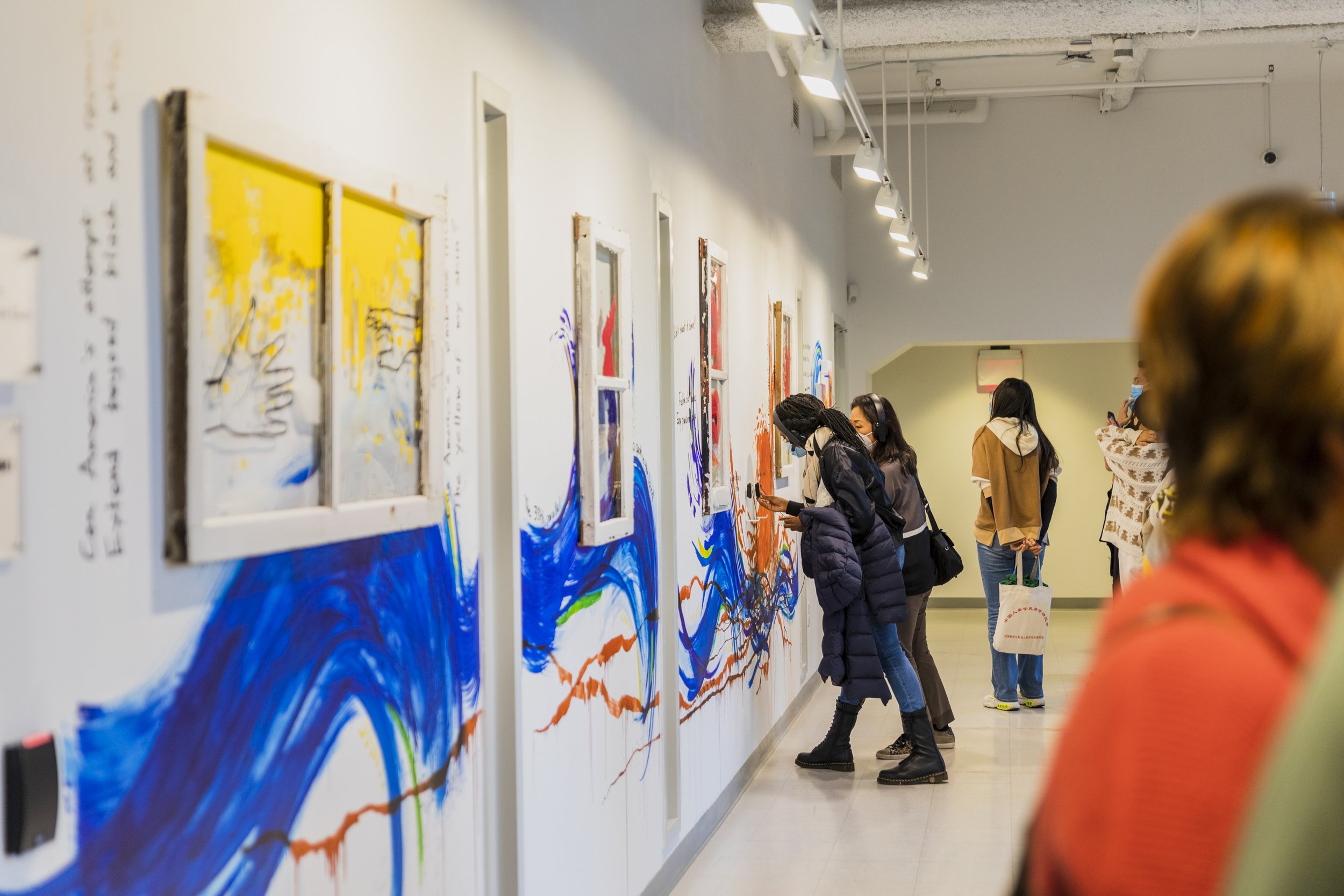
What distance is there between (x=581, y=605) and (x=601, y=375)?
62 centimetres

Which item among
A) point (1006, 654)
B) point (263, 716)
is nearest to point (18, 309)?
point (263, 716)

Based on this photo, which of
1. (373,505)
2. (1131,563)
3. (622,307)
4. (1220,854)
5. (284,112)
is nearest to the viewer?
(1220,854)

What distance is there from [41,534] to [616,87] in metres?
2.51

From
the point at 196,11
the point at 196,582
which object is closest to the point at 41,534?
the point at 196,582

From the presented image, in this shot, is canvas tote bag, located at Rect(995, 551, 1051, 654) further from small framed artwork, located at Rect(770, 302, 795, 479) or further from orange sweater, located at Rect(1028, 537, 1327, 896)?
orange sweater, located at Rect(1028, 537, 1327, 896)

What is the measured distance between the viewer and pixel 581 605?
3115mm

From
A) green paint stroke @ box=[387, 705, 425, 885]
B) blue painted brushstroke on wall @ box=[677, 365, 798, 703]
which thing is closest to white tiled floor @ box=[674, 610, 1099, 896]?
blue painted brushstroke on wall @ box=[677, 365, 798, 703]

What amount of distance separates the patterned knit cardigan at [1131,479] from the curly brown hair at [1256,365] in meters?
4.18

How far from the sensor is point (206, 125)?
60.2 inches

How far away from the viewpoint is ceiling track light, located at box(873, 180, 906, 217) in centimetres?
625

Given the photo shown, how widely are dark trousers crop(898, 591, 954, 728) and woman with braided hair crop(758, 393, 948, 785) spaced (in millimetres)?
351

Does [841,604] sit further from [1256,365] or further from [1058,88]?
[1058,88]

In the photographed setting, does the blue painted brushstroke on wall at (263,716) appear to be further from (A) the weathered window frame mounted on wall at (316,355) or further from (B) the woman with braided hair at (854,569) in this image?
(B) the woman with braided hair at (854,569)

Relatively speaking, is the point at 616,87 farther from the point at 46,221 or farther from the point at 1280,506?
the point at 1280,506
